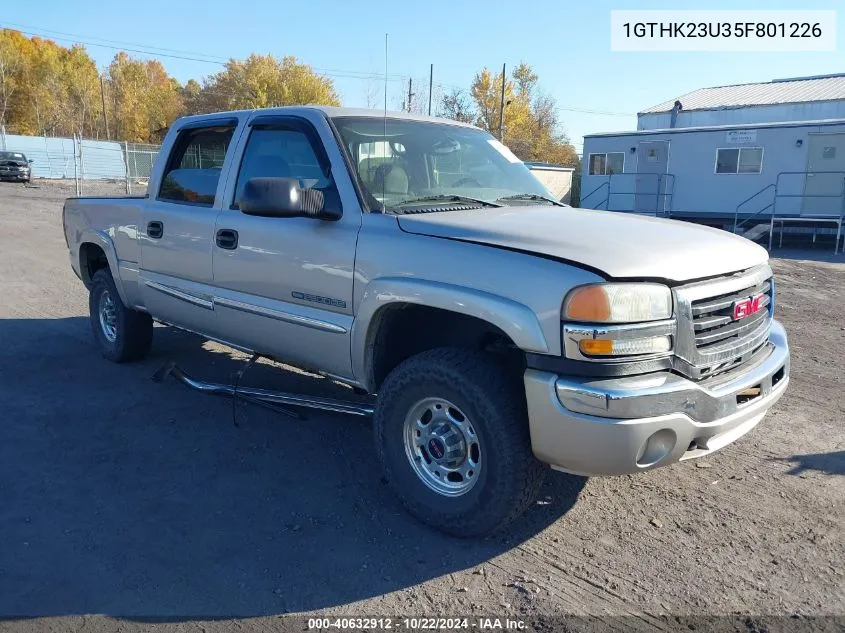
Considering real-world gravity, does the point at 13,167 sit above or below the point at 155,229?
above

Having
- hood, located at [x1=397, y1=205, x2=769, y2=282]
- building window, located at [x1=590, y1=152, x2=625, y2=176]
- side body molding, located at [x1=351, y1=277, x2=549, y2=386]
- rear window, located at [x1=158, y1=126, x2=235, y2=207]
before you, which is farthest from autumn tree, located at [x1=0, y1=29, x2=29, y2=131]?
hood, located at [x1=397, y1=205, x2=769, y2=282]

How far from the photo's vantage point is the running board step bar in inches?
162

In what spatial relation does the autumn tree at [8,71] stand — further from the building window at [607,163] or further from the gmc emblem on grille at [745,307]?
the gmc emblem on grille at [745,307]

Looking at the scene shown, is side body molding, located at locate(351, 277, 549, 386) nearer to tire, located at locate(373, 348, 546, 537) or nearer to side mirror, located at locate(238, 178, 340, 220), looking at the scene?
tire, located at locate(373, 348, 546, 537)

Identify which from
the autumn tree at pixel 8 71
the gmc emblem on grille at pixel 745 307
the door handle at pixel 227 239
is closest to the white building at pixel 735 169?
the gmc emblem on grille at pixel 745 307

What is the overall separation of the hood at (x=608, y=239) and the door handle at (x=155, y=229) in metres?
2.38

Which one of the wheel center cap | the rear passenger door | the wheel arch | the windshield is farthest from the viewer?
the wheel arch

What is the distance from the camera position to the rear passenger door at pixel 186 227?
4609mm

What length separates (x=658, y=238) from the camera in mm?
3234

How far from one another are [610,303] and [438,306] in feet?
2.62

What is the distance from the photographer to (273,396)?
451cm

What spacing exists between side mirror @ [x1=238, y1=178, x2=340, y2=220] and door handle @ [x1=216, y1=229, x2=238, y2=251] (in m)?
0.64

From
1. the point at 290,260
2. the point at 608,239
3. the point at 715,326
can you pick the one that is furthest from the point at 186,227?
the point at 715,326

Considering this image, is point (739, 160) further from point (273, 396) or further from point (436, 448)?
point (436, 448)
